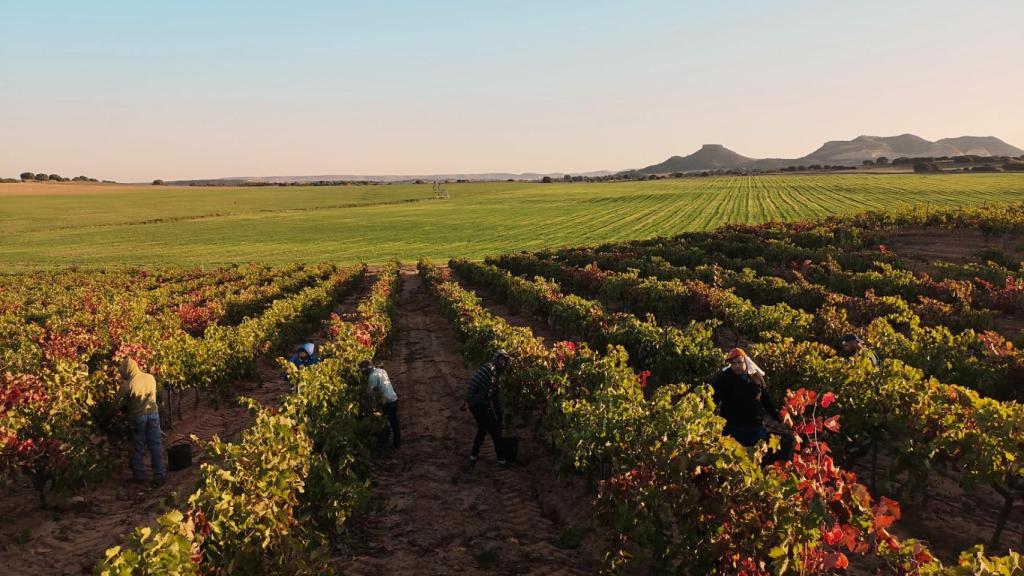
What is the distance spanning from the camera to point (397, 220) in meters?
80.3

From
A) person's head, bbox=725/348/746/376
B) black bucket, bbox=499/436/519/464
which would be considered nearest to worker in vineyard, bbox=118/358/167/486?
black bucket, bbox=499/436/519/464

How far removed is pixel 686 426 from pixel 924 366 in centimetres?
812

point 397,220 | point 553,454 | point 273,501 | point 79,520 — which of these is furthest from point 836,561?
point 397,220

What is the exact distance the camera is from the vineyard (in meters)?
4.88

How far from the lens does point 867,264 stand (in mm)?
27234

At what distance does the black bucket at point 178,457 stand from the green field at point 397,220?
4132cm

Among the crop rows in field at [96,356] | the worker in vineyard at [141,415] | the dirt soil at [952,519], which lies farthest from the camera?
the worker in vineyard at [141,415]

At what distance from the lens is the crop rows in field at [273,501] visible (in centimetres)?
468

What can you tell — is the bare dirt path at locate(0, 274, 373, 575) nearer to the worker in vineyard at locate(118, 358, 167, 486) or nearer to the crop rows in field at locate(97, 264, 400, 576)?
the worker in vineyard at locate(118, 358, 167, 486)

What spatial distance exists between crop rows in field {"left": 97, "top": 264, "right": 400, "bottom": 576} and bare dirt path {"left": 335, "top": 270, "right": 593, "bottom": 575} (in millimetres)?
663

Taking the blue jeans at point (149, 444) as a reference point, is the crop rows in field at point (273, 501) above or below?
above

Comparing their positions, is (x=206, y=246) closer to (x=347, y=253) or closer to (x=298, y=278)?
(x=347, y=253)

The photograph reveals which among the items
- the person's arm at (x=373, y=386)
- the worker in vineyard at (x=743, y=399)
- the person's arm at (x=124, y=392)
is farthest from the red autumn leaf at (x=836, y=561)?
the person's arm at (x=124, y=392)

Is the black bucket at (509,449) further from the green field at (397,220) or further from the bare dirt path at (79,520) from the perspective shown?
the green field at (397,220)
